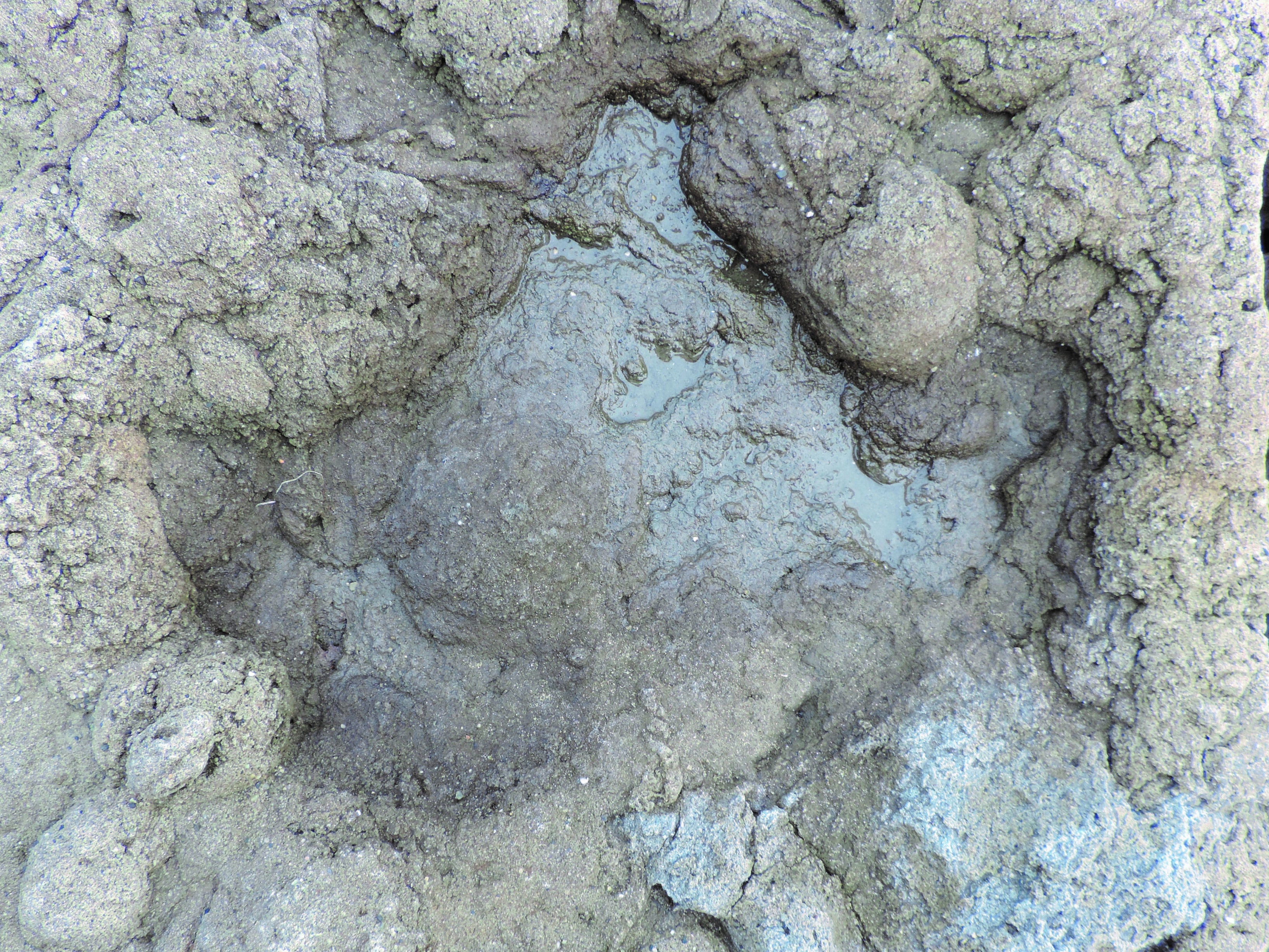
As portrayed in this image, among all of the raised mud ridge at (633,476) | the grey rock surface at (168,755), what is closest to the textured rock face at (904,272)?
the raised mud ridge at (633,476)

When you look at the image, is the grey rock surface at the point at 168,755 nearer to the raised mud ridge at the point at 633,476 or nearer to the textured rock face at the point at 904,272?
the raised mud ridge at the point at 633,476

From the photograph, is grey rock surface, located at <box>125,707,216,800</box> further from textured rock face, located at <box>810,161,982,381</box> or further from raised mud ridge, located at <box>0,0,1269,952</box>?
textured rock face, located at <box>810,161,982,381</box>

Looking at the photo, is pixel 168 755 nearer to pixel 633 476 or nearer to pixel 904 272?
pixel 633 476

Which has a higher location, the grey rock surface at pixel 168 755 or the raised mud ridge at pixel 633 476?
the raised mud ridge at pixel 633 476

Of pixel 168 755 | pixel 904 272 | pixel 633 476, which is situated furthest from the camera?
pixel 633 476

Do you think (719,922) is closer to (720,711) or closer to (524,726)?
(720,711)

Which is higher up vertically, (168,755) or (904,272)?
(904,272)

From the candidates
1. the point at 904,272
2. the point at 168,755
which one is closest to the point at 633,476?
the point at 904,272

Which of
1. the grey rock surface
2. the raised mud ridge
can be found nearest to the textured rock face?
the raised mud ridge

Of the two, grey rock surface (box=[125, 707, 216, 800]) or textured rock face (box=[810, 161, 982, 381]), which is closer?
grey rock surface (box=[125, 707, 216, 800])
